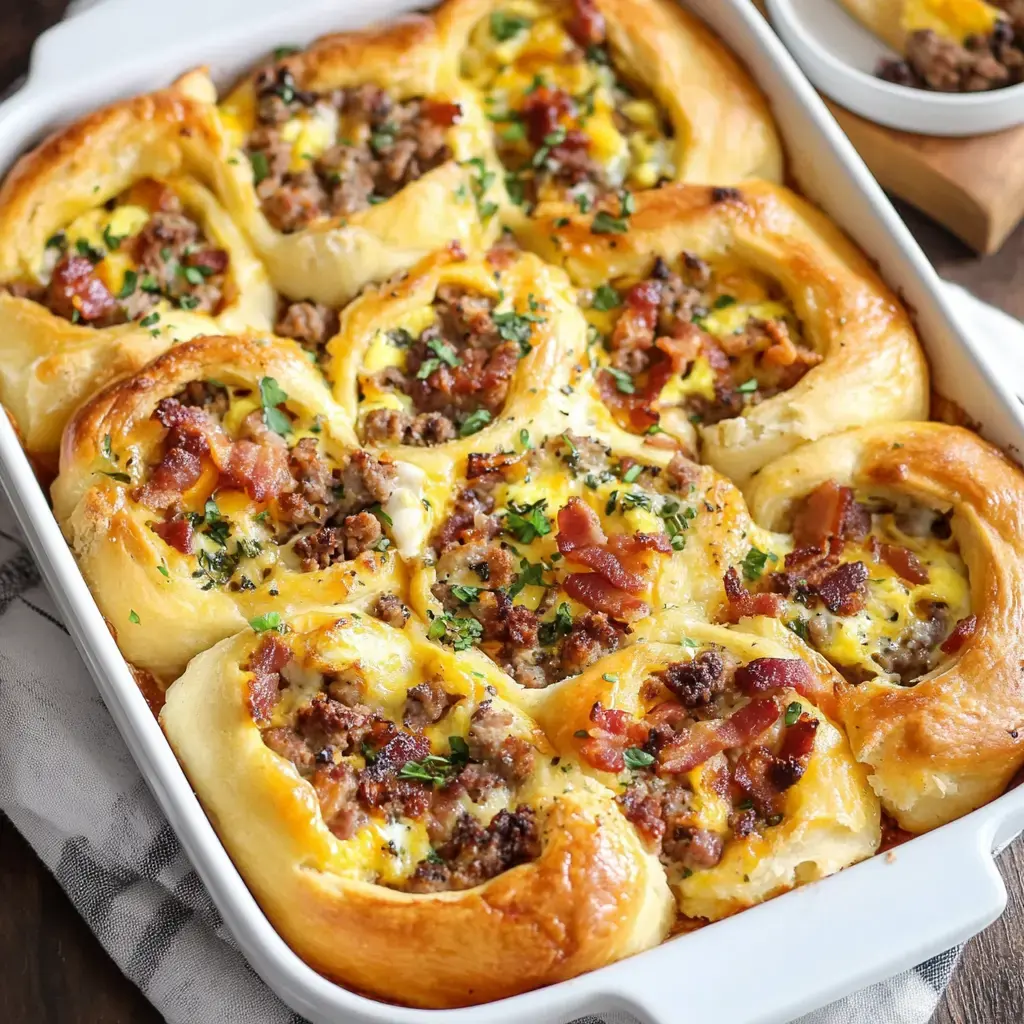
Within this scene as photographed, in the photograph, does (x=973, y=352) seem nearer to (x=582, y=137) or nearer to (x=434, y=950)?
(x=582, y=137)

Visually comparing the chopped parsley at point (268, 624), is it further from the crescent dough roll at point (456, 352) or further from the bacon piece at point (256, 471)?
the crescent dough roll at point (456, 352)

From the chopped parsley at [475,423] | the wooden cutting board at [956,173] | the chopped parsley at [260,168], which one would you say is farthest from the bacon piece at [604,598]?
the wooden cutting board at [956,173]

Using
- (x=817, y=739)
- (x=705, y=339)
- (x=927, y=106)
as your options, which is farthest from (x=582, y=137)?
(x=817, y=739)

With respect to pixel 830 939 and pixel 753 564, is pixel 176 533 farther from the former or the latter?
pixel 830 939

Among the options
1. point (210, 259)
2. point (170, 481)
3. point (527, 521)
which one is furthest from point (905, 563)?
point (210, 259)

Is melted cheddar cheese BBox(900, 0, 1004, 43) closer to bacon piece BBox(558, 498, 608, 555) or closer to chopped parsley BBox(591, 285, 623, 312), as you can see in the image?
chopped parsley BBox(591, 285, 623, 312)

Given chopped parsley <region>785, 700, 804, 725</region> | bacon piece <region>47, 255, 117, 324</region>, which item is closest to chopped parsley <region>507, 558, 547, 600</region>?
chopped parsley <region>785, 700, 804, 725</region>

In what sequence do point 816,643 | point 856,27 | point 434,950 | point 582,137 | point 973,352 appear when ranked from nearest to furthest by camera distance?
1. point 434,950
2. point 816,643
3. point 973,352
4. point 582,137
5. point 856,27
